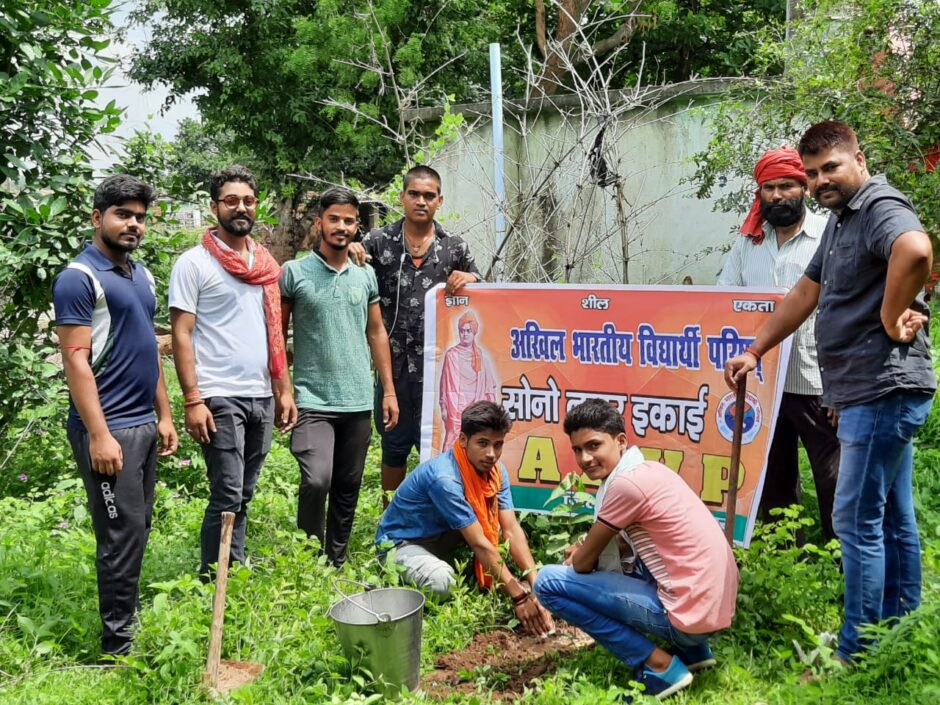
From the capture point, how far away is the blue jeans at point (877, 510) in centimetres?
300

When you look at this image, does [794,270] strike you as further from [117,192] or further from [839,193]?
[117,192]

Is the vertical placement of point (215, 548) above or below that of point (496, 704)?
above

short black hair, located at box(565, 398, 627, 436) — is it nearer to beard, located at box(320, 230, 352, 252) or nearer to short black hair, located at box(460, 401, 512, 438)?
short black hair, located at box(460, 401, 512, 438)

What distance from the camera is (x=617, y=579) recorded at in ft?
11.0

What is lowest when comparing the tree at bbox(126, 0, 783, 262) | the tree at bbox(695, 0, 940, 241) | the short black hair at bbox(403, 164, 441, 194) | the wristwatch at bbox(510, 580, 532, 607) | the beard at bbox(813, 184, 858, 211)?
the wristwatch at bbox(510, 580, 532, 607)

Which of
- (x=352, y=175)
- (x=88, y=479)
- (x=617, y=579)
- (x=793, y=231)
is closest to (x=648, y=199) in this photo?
(x=793, y=231)

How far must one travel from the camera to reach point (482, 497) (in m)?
4.05

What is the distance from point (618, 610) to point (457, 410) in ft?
5.49

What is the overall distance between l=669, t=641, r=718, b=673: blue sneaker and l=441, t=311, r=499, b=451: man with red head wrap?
5.72 feet

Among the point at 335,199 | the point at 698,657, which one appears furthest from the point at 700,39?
the point at 698,657

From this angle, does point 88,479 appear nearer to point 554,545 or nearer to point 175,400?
point 554,545

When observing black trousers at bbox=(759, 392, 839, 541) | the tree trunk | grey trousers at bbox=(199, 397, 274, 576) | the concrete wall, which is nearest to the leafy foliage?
the tree trunk

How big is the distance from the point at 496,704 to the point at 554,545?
1.09 metres

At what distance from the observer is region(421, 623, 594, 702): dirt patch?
11.2 feet
